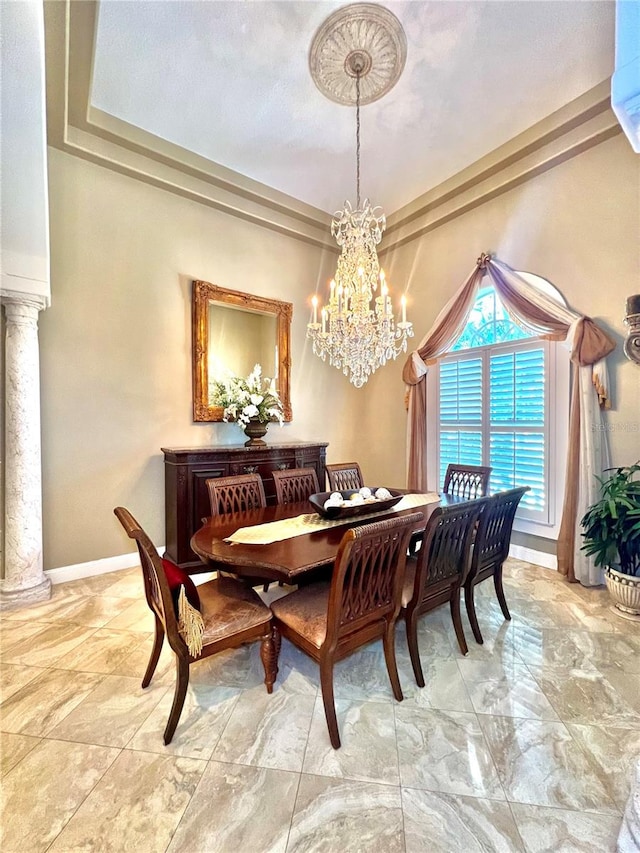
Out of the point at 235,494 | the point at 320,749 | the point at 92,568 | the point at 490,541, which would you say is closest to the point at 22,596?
the point at 92,568

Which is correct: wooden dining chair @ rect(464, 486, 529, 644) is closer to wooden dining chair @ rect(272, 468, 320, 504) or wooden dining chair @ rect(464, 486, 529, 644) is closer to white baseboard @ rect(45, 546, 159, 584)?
wooden dining chair @ rect(272, 468, 320, 504)

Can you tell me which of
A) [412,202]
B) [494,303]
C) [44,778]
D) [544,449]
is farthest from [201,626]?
[412,202]

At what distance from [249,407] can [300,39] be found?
2667 millimetres

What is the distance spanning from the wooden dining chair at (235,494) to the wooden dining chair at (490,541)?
1.54m

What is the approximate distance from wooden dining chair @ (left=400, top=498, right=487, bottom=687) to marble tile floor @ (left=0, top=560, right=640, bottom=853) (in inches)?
10.9

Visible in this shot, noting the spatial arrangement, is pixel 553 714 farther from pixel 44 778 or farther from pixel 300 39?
pixel 300 39

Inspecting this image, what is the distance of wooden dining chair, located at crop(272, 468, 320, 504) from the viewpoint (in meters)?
2.87

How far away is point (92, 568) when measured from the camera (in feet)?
9.79

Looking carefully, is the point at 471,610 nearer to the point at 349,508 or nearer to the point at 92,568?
the point at 349,508

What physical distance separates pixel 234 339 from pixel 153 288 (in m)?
0.89

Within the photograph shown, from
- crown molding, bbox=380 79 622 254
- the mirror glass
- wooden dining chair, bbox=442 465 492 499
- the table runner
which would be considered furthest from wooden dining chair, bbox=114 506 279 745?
crown molding, bbox=380 79 622 254

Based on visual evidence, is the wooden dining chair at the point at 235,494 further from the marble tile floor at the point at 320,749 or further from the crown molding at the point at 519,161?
the crown molding at the point at 519,161

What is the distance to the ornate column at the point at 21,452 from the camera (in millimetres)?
2504

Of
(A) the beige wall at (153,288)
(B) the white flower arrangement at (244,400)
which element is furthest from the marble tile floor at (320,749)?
(B) the white flower arrangement at (244,400)
